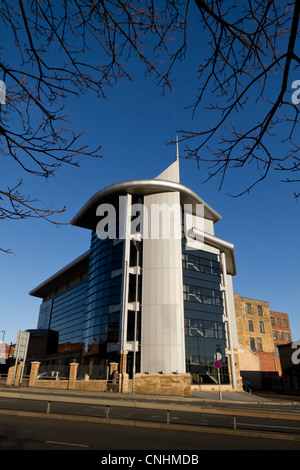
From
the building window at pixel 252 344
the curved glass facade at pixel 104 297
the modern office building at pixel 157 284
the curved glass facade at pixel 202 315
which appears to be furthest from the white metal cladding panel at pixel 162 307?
the building window at pixel 252 344

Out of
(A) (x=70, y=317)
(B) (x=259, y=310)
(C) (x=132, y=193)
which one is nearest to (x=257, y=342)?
(B) (x=259, y=310)

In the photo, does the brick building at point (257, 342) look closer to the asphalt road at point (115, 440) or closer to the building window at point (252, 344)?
the building window at point (252, 344)

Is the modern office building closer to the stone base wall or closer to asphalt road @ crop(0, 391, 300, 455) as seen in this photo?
the stone base wall

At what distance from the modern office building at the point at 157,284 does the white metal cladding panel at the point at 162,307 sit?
0.30 feet

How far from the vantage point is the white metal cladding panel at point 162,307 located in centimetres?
2853

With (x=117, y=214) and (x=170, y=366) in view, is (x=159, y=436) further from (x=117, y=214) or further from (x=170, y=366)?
(x=117, y=214)

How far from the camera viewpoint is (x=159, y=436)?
23.1 ft

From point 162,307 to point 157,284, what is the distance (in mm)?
2406

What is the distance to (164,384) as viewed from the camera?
2517 cm

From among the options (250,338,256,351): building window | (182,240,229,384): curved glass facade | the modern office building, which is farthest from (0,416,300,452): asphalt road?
(250,338,256,351): building window

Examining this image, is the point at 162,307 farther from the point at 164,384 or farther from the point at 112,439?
the point at 112,439

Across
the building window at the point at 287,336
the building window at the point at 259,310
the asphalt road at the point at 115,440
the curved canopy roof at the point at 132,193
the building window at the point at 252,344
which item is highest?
the curved canopy roof at the point at 132,193

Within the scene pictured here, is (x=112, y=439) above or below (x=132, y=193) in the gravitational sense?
below

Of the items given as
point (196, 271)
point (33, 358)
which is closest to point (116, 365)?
point (196, 271)
